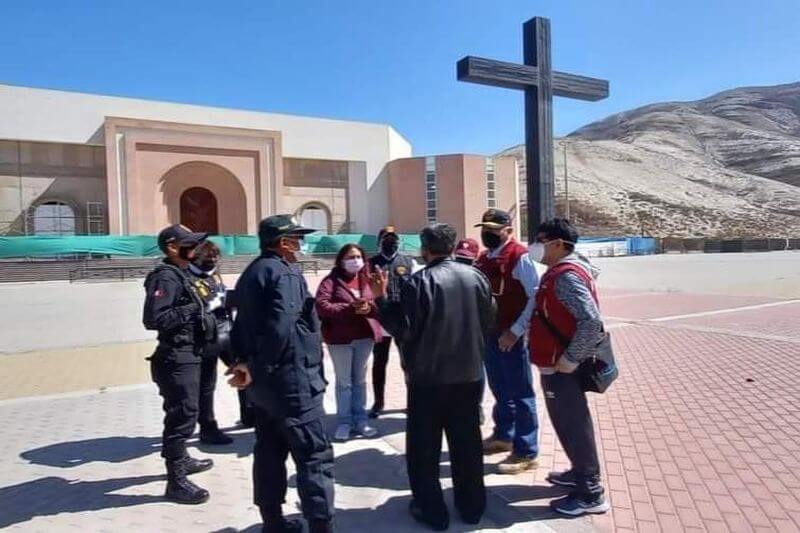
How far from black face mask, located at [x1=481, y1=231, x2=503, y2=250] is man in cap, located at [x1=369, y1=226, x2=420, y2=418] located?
0.55 metres

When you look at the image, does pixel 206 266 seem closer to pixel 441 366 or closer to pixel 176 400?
pixel 176 400

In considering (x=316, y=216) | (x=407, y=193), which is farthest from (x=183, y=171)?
(x=407, y=193)

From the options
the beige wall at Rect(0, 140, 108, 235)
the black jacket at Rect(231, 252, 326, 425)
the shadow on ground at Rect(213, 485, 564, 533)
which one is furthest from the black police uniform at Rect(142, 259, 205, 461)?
the beige wall at Rect(0, 140, 108, 235)

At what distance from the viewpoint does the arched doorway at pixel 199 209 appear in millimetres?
37031

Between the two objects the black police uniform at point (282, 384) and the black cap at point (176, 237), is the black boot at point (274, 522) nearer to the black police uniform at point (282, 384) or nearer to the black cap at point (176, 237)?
the black police uniform at point (282, 384)

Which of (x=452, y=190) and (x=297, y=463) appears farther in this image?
(x=452, y=190)

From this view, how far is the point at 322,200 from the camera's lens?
4000 centimetres

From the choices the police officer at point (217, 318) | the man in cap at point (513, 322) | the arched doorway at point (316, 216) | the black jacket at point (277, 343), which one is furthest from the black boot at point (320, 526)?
the arched doorway at point (316, 216)

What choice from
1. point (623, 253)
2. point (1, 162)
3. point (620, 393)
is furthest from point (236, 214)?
point (620, 393)

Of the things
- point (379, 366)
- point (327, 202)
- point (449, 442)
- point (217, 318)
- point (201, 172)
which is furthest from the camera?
point (327, 202)

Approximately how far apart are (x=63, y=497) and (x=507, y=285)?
340cm

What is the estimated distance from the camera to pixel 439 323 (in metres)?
3.07

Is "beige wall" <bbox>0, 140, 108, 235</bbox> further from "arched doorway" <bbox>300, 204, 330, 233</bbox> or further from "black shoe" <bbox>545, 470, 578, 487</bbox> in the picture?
"black shoe" <bbox>545, 470, 578, 487</bbox>

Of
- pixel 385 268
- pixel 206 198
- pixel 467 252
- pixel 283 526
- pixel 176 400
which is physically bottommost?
pixel 283 526
